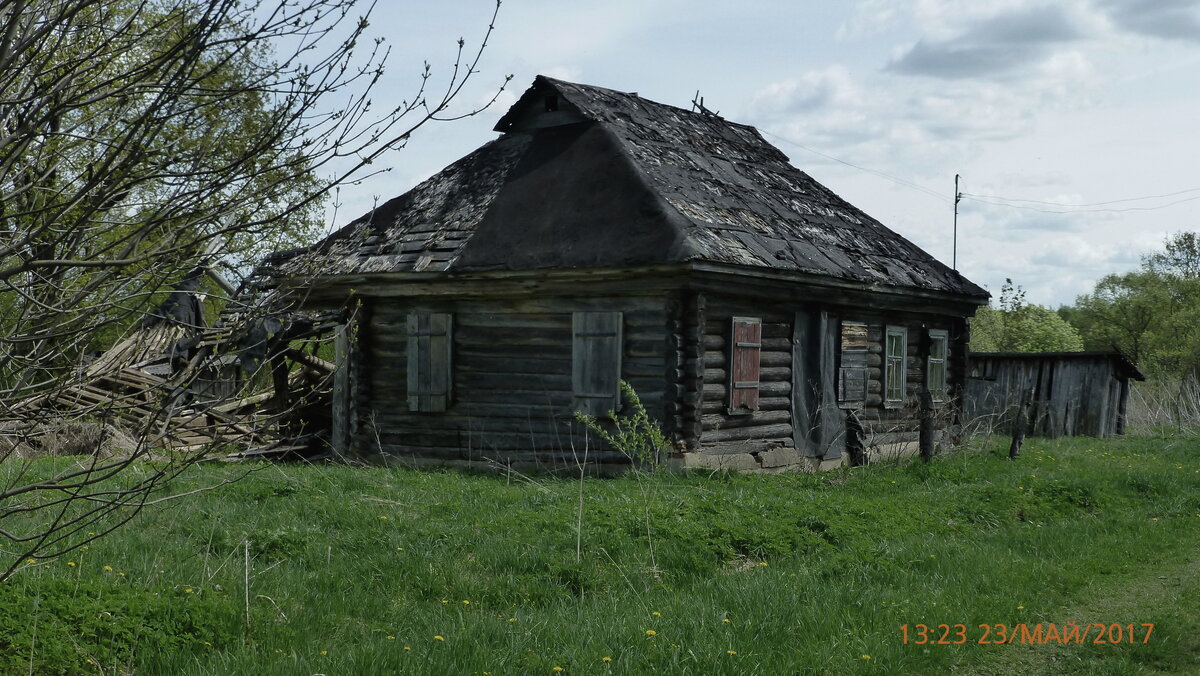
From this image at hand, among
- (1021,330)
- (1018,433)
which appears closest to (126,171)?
(1018,433)

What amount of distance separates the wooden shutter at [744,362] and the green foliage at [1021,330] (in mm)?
23932

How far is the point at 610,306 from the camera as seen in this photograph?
1374 cm

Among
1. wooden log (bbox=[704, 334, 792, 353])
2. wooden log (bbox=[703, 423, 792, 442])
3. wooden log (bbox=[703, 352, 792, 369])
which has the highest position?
wooden log (bbox=[704, 334, 792, 353])

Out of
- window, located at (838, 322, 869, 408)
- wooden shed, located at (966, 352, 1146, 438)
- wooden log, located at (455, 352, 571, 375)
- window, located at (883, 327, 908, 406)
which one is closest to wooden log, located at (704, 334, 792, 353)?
window, located at (838, 322, 869, 408)

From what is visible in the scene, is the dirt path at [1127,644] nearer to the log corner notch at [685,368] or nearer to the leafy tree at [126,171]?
the leafy tree at [126,171]

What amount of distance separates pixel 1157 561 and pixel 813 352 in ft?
23.7

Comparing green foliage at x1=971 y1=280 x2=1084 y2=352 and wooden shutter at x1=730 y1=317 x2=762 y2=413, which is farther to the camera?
green foliage at x1=971 y1=280 x2=1084 y2=352

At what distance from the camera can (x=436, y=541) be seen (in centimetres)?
820

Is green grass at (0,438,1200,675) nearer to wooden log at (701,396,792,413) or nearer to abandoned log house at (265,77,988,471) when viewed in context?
wooden log at (701,396,792,413)

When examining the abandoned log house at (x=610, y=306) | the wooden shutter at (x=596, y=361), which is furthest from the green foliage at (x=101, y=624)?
the wooden shutter at (x=596, y=361)

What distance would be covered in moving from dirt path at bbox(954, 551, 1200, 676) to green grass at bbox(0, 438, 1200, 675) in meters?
0.02

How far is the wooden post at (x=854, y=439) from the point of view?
16047 millimetres

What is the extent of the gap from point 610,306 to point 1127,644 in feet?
27.9

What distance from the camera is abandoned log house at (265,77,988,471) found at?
44.1 ft
